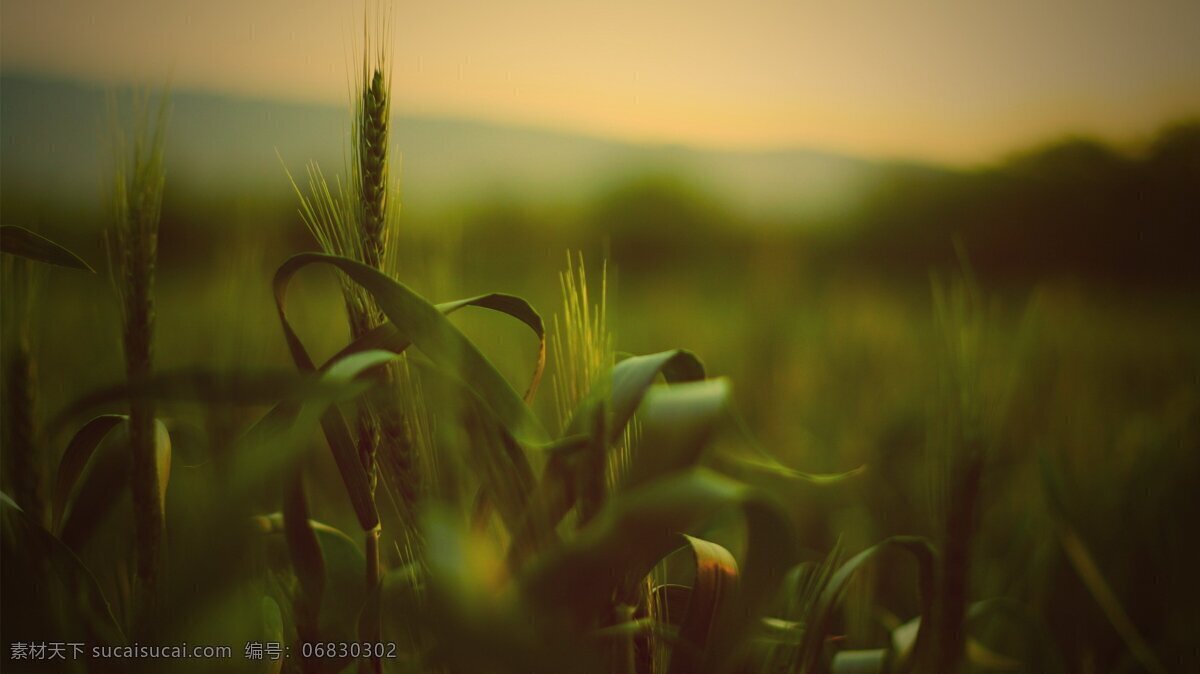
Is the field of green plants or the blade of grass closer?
the field of green plants

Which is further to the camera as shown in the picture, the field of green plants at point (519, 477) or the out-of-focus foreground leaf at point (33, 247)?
the out-of-focus foreground leaf at point (33, 247)

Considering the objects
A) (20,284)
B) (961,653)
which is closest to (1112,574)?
(961,653)

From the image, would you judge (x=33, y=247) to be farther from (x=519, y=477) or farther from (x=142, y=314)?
(x=519, y=477)

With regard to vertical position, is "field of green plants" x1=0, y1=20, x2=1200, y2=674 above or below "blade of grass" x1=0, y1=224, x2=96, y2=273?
below

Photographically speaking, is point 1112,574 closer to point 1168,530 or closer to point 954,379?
point 1168,530

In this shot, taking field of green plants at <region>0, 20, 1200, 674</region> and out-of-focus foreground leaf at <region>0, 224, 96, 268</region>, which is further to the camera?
out-of-focus foreground leaf at <region>0, 224, 96, 268</region>

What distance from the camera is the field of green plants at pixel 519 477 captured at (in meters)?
0.31

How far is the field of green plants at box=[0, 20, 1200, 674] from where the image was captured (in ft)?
1.02

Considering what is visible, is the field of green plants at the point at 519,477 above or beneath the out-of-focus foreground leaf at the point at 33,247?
beneath

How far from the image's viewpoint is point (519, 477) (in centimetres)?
35

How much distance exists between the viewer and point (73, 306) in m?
0.81

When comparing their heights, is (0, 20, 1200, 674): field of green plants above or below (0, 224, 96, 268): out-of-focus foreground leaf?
below

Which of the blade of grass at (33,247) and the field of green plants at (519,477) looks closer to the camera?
the field of green plants at (519,477)

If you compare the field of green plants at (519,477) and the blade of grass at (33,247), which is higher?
the blade of grass at (33,247)
